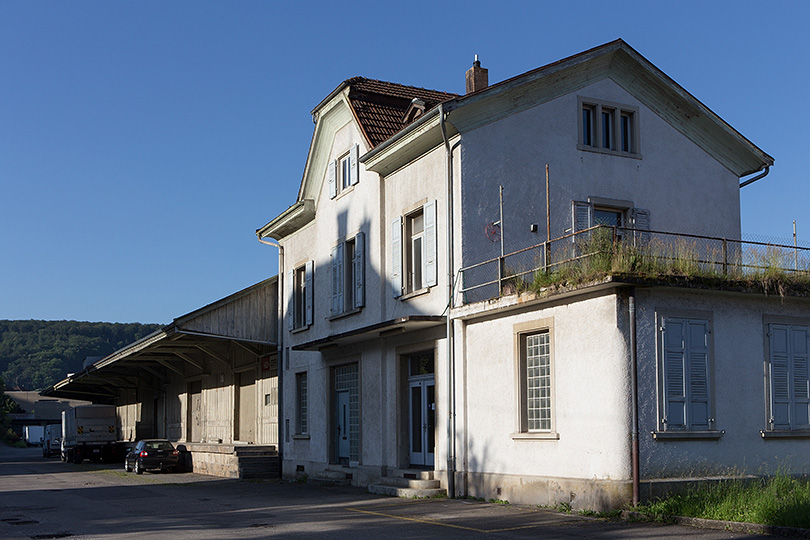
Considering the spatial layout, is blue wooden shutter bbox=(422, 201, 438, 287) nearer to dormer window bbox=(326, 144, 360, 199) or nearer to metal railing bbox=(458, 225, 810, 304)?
metal railing bbox=(458, 225, 810, 304)

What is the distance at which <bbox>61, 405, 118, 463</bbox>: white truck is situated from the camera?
43.4 metres

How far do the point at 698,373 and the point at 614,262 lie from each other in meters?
2.45

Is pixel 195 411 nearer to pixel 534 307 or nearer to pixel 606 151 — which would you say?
pixel 606 151

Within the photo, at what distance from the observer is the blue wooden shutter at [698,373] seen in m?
14.9

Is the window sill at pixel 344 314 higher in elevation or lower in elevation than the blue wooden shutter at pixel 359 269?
lower

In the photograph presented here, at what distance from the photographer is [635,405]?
560 inches

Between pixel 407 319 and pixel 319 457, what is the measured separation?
8.17m

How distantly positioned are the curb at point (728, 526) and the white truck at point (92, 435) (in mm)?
34947

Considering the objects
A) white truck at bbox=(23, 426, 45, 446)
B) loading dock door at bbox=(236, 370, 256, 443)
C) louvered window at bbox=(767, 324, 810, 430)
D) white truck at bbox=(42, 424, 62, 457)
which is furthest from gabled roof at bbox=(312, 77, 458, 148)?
white truck at bbox=(23, 426, 45, 446)

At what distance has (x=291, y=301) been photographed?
28328 millimetres

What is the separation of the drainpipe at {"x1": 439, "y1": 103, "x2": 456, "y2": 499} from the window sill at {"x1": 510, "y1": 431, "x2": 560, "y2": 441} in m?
1.97

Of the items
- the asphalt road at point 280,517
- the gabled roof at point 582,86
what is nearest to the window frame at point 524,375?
the asphalt road at point 280,517

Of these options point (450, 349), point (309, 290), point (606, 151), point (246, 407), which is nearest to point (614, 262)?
point (450, 349)

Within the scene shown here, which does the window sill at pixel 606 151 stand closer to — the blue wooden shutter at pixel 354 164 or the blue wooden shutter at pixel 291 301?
the blue wooden shutter at pixel 354 164
